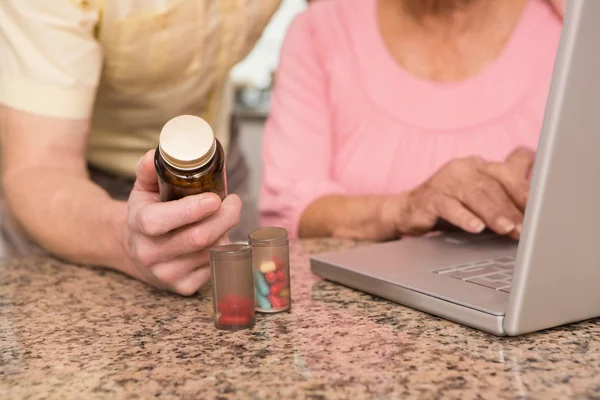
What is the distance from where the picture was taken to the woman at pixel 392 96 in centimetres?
138

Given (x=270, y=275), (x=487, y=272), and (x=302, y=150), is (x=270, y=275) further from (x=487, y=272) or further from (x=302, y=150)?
(x=302, y=150)

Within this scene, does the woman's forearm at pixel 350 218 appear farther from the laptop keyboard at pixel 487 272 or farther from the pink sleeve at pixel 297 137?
the laptop keyboard at pixel 487 272

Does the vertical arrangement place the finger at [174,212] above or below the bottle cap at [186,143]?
below

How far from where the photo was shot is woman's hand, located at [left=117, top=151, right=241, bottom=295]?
71 cm

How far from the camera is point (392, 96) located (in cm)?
145

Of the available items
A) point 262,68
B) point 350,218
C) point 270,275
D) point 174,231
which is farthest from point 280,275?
point 262,68

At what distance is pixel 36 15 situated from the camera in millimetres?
1058

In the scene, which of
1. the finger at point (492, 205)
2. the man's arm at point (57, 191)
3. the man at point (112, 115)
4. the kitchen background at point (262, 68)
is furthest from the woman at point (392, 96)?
the kitchen background at point (262, 68)

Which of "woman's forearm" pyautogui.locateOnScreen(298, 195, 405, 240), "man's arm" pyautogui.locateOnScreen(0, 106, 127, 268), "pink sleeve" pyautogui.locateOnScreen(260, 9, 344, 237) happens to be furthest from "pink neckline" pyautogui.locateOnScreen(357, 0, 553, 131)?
"man's arm" pyautogui.locateOnScreen(0, 106, 127, 268)

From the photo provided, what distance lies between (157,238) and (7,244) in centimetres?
93

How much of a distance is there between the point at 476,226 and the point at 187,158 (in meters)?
0.48

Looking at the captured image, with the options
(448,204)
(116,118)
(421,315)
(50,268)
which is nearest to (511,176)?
(448,204)

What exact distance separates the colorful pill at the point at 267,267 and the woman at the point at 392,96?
1.71 feet

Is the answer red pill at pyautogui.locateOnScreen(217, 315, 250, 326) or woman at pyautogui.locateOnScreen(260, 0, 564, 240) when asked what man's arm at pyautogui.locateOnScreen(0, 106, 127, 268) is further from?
woman at pyautogui.locateOnScreen(260, 0, 564, 240)
